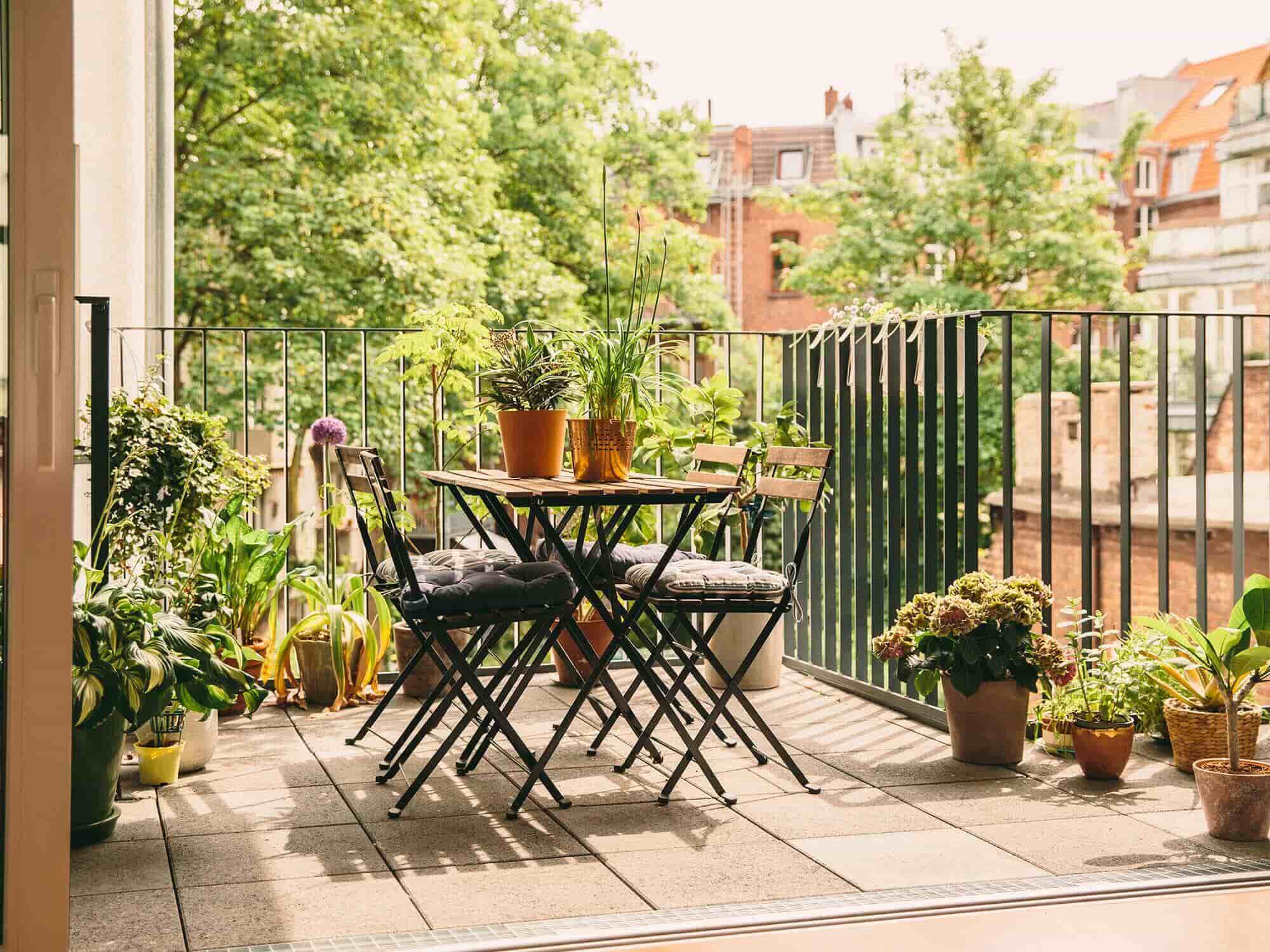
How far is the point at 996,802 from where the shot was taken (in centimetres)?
356

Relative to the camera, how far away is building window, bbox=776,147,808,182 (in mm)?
31500

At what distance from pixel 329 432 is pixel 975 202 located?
17726 millimetres

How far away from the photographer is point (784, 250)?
23266 mm

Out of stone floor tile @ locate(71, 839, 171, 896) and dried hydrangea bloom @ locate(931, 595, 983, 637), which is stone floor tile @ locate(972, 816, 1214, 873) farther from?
stone floor tile @ locate(71, 839, 171, 896)

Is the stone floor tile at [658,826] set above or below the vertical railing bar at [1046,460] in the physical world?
below

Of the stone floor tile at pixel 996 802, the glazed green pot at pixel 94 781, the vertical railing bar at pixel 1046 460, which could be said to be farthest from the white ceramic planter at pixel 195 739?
the vertical railing bar at pixel 1046 460

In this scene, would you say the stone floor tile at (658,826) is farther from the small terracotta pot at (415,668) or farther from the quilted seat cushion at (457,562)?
the small terracotta pot at (415,668)

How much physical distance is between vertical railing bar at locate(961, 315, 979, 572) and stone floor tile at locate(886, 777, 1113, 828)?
0.77 m

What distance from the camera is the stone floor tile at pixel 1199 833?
3090 mm

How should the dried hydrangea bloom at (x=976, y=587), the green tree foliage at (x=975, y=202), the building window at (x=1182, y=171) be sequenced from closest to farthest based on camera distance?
1. the dried hydrangea bloom at (x=976, y=587)
2. the green tree foliage at (x=975, y=202)
3. the building window at (x=1182, y=171)

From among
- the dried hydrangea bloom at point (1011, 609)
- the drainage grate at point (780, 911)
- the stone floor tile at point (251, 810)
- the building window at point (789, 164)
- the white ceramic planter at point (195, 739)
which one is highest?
the building window at point (789, 164)

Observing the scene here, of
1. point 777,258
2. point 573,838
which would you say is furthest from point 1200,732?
point 777,258

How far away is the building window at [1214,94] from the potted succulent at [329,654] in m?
34.1

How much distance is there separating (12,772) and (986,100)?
20816mm
